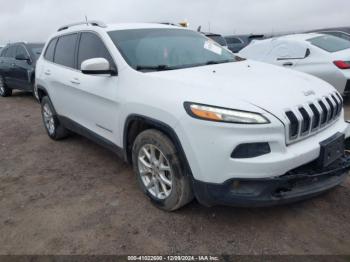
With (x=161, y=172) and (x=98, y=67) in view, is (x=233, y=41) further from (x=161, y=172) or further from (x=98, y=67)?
(x=161, y=172)

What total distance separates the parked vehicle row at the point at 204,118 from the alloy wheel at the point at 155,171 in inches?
0.4

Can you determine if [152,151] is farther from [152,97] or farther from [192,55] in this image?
[192,55]

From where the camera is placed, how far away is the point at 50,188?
145 inches

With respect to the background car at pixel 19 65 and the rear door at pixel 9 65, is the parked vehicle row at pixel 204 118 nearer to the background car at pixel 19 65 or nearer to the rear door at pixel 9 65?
the background car at pixel 19 65

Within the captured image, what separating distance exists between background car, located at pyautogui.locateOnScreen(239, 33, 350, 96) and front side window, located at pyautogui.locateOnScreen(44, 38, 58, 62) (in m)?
4.48

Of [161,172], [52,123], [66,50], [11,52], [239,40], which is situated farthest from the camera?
[239,40]

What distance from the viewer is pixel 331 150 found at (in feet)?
8.59

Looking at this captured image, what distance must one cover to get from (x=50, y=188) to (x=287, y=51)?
5414 millimetres

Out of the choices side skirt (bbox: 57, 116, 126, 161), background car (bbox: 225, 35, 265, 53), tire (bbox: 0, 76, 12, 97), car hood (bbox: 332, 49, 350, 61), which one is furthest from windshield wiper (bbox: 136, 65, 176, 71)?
background car (bbox: 225, 35, 265, 53)

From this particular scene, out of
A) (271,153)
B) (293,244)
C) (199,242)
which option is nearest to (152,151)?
(199,242)

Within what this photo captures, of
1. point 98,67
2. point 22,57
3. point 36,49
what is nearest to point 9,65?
point 22,57

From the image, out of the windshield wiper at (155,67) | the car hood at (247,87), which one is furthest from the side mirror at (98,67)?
the car hood at (247,87)

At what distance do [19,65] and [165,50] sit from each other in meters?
6.91

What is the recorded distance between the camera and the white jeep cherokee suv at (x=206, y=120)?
2318mm
